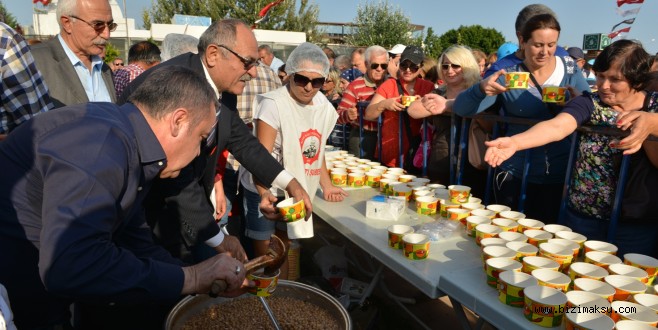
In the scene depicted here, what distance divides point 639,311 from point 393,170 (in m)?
1.95

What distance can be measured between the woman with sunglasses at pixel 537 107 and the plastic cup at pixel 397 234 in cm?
94

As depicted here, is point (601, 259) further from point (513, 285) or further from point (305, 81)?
point (305, 81)

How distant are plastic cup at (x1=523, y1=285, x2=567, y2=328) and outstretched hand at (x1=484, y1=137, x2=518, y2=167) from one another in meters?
0.74

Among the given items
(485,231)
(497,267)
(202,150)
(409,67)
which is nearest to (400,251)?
(485,231)

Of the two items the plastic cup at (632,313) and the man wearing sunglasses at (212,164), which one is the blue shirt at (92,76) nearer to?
the man wearing sunglasses at (212,164)

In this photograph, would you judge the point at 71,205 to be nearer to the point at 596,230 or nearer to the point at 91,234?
Result: the point at 91,234

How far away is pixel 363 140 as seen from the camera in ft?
14.1

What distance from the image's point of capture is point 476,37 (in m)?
33.8

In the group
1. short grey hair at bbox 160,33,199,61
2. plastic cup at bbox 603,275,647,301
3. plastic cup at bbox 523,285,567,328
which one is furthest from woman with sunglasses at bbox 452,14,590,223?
short grey hair at bbox 160,33,199,61

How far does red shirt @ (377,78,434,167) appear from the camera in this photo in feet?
12.2

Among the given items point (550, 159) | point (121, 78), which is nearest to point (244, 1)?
point (121, 78)

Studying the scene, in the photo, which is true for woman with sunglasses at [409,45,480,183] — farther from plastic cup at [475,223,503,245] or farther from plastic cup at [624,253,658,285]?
plastic cup at [624,253,658,285]

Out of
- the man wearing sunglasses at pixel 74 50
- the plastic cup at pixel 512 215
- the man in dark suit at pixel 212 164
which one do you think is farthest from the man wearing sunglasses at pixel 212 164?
the plastic cup at pixel 512 215

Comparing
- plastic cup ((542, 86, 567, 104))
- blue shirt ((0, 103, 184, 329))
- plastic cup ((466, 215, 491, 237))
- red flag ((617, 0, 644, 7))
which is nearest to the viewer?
blue shirt ((0, 103, 184, 329))
